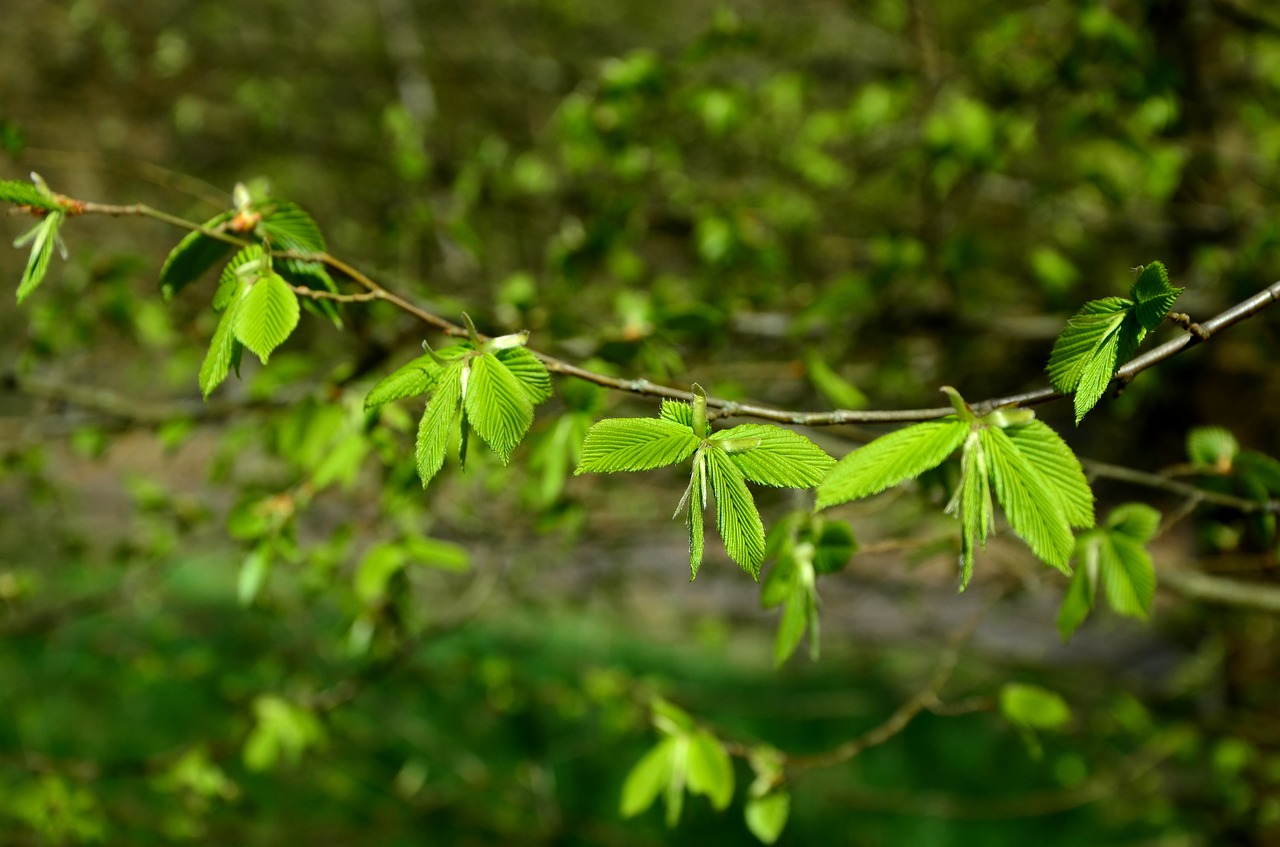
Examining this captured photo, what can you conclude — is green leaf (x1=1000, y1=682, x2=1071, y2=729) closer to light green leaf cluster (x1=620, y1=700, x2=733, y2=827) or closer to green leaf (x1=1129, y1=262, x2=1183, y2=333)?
light green leaf cluster (x1=620, y1=700, x2=733, y2=827)

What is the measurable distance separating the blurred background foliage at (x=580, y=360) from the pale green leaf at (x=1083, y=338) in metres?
0.62

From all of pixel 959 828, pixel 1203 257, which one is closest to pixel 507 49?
pixel 1203 257

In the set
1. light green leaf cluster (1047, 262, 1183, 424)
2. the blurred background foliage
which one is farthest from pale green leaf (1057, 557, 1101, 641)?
light green leaf cluster (1047, 262, 1183, 424)

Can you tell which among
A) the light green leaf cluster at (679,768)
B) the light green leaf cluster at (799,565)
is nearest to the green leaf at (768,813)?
the light green leaf cluster at (679,768)

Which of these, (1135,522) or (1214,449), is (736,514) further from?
(1214,449)

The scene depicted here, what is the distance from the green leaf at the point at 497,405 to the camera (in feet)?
2.99

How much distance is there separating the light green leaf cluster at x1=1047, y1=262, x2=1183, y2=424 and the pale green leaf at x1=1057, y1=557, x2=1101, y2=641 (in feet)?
1.47

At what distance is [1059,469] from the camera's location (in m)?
0.81

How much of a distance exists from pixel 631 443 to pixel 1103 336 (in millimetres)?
491

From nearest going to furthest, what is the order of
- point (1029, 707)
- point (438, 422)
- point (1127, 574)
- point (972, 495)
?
point (972, 495) → point (438, 422) → point (1127, 574) → point (1029, 707)

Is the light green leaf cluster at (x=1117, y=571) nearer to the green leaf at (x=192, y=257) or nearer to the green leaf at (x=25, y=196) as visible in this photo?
the green leaf at (x=192, y=257)

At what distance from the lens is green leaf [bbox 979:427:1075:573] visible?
0.80 metres

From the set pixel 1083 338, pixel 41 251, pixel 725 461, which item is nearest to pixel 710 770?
pixel 725 461

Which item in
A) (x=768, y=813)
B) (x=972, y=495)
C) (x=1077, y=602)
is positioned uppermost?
(x=972, y=495)
